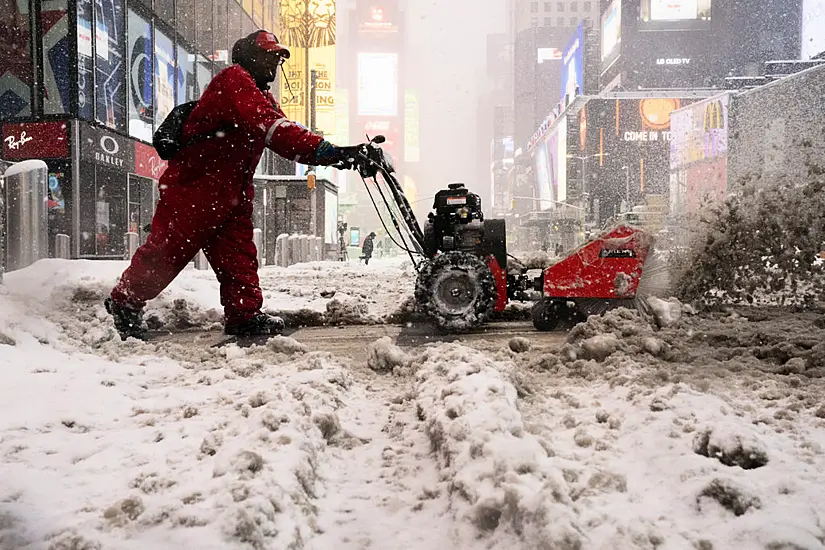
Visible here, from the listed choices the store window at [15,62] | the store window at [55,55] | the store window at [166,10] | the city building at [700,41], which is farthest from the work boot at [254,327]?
the city building at [700,41]

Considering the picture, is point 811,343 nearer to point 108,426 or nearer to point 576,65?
point 108,426

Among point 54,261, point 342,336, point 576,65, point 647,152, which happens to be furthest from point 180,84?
point 576,65

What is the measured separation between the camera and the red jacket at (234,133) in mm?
4191

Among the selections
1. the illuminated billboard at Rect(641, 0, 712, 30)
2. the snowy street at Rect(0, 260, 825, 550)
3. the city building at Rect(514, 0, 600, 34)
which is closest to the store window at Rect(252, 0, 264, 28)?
the snowy street at Rect(0, 260, 825, 550)

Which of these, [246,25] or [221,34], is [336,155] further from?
[246,25]

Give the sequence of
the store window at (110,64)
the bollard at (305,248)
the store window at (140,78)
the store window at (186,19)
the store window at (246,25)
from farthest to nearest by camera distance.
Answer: the store window at (246,25) → the store window at (186,19) → the bollard at (305,248) → the store window at (140,78) → the store window at (110,64)

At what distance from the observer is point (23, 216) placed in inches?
214

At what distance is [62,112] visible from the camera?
48.8 ft

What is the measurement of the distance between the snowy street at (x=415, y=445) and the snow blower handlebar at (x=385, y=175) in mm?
1445

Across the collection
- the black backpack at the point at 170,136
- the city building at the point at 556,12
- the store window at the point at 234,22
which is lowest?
the black backpack at the point at 170,136

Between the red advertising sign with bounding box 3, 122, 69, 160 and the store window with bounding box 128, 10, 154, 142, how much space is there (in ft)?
8.93

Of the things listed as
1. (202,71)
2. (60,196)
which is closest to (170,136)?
(60,196)

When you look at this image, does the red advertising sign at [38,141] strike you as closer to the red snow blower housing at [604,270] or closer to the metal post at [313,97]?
the metal post at [313,97]

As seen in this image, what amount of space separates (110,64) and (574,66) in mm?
83335
